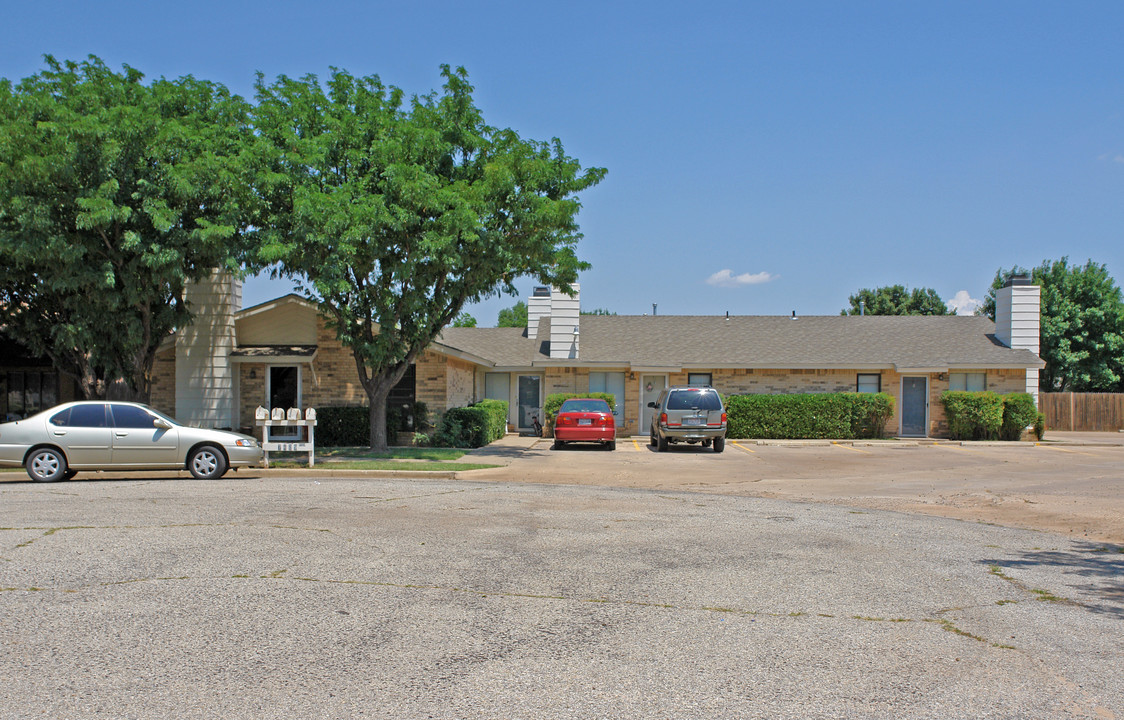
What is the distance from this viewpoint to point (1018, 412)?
90.5 feet

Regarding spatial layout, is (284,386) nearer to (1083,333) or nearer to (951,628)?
(951,628)

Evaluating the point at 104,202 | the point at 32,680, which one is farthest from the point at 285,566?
the point at 104,202

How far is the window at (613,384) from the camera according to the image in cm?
2922

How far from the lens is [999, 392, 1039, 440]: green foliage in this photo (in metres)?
27.5

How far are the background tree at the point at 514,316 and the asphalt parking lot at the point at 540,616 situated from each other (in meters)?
85.2

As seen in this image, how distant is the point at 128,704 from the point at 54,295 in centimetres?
1847

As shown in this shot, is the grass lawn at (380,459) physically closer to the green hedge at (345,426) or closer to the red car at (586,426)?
the green hedge at (345,426)

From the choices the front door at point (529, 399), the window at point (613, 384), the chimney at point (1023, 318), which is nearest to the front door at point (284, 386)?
the front door at point (529, 399)

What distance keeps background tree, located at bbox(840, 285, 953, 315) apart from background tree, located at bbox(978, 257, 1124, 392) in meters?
14.2

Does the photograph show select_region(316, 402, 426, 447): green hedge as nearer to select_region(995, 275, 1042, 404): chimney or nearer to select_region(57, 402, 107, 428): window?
select_region(57, 402, 107, 428): window

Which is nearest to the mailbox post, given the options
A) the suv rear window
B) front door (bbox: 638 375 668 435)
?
the suv rear window

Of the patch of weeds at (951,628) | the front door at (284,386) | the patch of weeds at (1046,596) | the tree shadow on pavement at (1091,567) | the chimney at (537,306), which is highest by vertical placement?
the chimney at (537,306)

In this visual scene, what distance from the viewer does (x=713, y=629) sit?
18.3 feet

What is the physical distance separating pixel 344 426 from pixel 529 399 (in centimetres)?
945
